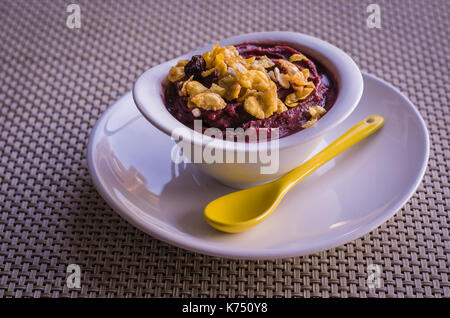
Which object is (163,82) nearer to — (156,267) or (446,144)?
(156,267)

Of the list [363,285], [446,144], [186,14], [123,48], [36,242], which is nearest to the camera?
[363,285]

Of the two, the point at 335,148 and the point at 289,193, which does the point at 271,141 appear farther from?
the point at 335,148

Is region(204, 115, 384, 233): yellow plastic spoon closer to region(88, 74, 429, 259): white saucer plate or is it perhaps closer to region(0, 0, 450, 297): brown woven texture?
region(88, 74, 429, 259): white saucer plate

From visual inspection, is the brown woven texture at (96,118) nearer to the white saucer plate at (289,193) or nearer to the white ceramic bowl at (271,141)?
the white saucer plate at (289,193)

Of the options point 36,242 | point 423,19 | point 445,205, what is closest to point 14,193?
point 36,242

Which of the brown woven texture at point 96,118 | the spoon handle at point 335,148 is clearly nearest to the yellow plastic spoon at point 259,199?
the spoon handle at point 335,148
